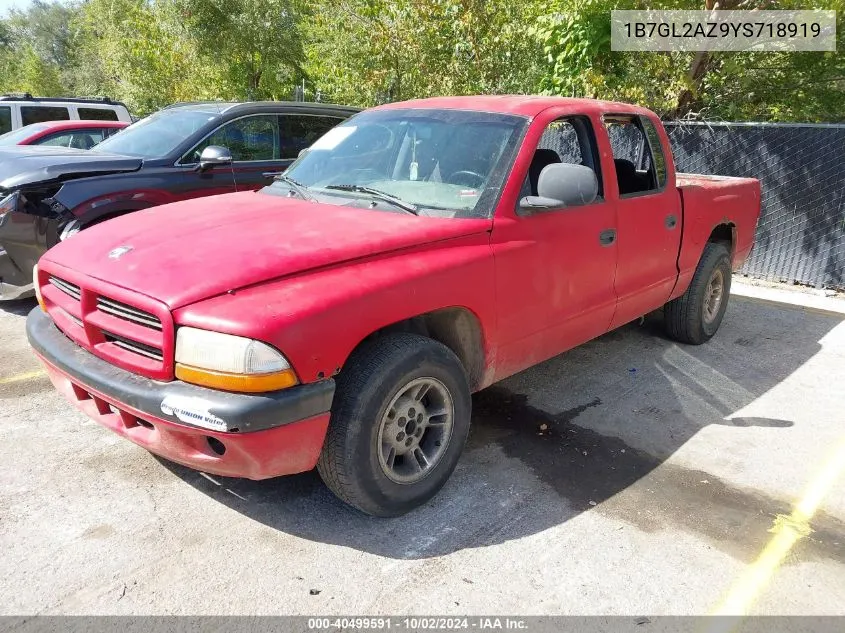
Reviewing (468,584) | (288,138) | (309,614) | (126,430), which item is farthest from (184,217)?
(288,138)

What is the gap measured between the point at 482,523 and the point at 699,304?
326 cm

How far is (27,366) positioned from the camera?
4.70 metres

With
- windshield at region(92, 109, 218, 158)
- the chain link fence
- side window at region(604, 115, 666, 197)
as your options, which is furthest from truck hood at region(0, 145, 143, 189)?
the chain link fence

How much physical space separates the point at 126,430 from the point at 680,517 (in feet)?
8.38

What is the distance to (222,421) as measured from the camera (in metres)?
2.45

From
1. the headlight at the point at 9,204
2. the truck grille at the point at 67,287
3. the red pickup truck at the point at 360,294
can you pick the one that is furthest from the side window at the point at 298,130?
the truck grille at the point at 67,287

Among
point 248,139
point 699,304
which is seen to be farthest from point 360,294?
point 248,139

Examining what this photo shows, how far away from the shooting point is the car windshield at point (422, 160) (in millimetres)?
3457

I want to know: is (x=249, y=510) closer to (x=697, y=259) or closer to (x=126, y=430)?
(x=126, y=430)

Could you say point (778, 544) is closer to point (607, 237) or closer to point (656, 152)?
point (607, 237)

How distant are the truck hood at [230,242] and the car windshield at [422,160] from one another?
19 cm

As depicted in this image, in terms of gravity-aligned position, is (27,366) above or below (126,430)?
below

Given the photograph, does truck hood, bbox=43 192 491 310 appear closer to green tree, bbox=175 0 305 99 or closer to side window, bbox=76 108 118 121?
side window, bbox=76 108 118 121

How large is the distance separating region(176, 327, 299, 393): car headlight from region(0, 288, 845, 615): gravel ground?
807 millimetres
